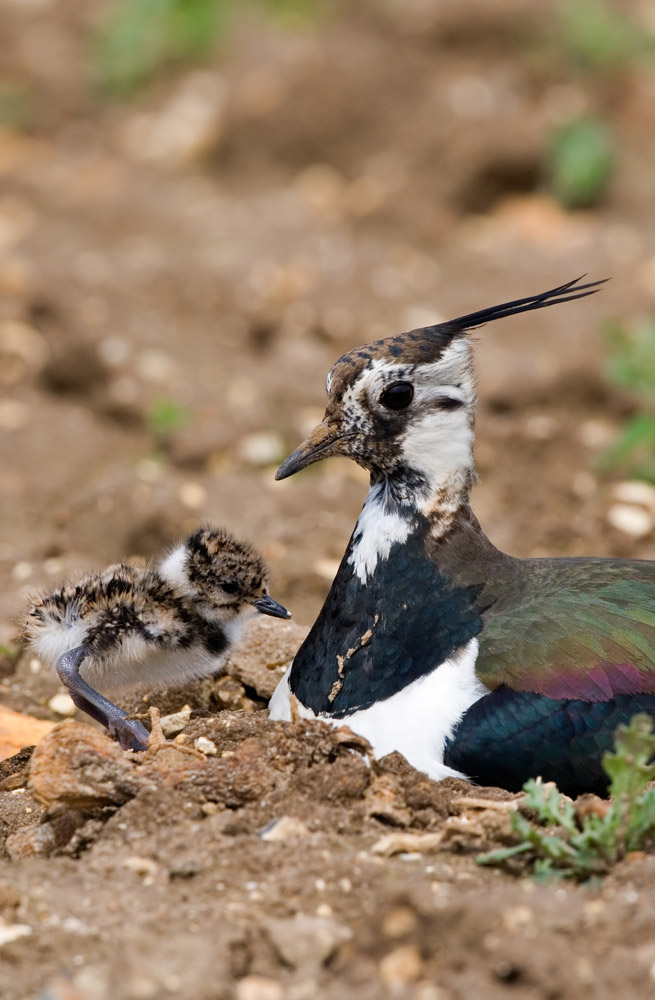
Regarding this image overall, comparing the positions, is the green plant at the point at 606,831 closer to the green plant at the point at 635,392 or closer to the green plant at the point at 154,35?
the green plant at the point at 635,392

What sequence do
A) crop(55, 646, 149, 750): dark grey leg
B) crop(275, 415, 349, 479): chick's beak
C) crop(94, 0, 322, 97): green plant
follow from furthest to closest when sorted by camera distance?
crop(94, 0, 322, 97): green plant < crop(275, 415, 349, 479): chick's beak < crop(55, 646, 149, 750): dark grey leg

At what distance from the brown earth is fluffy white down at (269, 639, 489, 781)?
0.16 metres

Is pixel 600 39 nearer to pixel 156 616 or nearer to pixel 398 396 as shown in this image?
pixel 398 396

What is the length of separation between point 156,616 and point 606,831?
1.98m

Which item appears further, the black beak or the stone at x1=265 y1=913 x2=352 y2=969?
the black beak

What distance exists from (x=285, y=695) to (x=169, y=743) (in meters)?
0.51

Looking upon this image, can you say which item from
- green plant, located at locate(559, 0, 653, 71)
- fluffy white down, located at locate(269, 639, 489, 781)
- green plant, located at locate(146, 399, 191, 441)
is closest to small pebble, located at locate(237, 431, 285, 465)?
green plant, located at locate(146, 399, 191, 441)

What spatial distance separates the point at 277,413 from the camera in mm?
8164

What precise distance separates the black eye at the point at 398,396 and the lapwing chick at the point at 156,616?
852 mm

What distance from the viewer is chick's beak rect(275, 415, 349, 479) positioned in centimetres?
464

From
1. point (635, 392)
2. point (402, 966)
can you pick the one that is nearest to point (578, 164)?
point (635, 392)

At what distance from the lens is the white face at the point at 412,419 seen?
14.9ft

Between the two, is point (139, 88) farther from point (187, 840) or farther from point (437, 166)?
point (187, 840)

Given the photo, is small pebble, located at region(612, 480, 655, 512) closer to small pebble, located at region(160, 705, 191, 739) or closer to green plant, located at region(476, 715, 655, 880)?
small pebble, located at region(160, 705, 191, 739)
